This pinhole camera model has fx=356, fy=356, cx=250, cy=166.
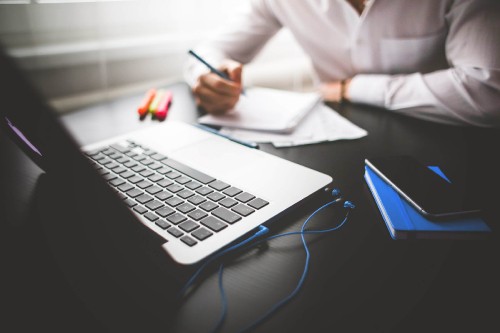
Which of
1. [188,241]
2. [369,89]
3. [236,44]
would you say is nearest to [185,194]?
[188,241]

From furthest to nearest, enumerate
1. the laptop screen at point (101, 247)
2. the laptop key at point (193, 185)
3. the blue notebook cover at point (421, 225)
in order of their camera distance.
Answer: the laptop key at point (193, 185), the blue notebook cover at point (421, 225), the laptop screen at point (101, 247)

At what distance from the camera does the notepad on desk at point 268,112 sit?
770 mm

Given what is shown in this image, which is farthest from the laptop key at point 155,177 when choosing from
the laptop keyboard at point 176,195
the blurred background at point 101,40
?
the blurred background at point 101,40

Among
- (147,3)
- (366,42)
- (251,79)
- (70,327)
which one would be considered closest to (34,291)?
(70,327)

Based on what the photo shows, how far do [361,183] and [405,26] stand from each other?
0.65 meters

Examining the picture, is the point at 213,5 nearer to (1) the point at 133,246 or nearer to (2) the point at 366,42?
(2) the point at 366,42

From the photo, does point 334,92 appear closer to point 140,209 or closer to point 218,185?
point 218,185

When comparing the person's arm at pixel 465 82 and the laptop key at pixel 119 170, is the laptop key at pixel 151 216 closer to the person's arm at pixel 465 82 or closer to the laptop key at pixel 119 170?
the laptop key at pixel 119 170

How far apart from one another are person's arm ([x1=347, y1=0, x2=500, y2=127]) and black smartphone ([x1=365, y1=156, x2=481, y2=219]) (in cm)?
34

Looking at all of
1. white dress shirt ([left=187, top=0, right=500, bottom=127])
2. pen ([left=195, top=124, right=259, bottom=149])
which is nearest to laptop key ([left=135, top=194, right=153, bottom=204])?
pen ([left=195, top=124, right=259, bottom=149])

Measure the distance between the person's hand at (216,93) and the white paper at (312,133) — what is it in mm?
89

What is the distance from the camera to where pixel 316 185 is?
0.53 metres

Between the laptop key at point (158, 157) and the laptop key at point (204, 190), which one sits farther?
the laptop key at point (158, 157)

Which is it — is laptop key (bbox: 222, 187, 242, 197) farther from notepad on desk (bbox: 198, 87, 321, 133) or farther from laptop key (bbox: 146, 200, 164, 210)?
notepad on desk (bbox: 198, 87, 321, 133)
